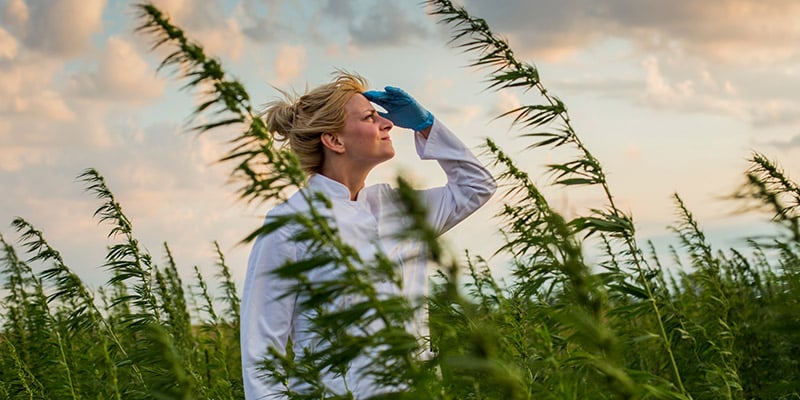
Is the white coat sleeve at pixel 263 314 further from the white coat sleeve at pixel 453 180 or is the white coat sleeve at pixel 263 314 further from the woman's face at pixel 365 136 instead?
the white coat sleeve at pixel 453 180

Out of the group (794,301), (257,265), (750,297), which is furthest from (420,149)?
(750,297)

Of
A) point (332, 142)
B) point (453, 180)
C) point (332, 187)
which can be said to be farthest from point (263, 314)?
point (453, 180)

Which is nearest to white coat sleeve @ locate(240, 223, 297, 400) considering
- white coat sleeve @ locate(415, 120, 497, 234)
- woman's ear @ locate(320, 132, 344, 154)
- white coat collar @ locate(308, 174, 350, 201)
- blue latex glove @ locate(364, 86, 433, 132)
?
white coat collar @ locate(308, 174, 350, 201)

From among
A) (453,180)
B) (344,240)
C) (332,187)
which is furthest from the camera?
(453,180)

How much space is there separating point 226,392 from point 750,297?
5.05 meters

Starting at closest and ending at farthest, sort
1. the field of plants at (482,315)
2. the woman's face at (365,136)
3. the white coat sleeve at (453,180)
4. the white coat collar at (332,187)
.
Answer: the field of plants at (482,315)
the white coat collar at (332,187)
the woman's face at (365,136)
the white coat sleeve at (453,180)

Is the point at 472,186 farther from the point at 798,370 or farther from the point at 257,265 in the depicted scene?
the point at 798,370

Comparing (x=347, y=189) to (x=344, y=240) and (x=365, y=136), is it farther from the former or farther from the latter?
(x=344, y=240)

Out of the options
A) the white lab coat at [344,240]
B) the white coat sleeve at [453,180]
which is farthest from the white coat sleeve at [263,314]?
the white coat sleeve at [453,180]

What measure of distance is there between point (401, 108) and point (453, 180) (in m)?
0.58

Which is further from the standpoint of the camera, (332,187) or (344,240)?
(332,187)

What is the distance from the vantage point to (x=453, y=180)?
5863 mm

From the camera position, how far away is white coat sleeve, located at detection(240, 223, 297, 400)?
4.54 metres

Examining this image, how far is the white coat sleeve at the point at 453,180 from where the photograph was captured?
5.64 m
